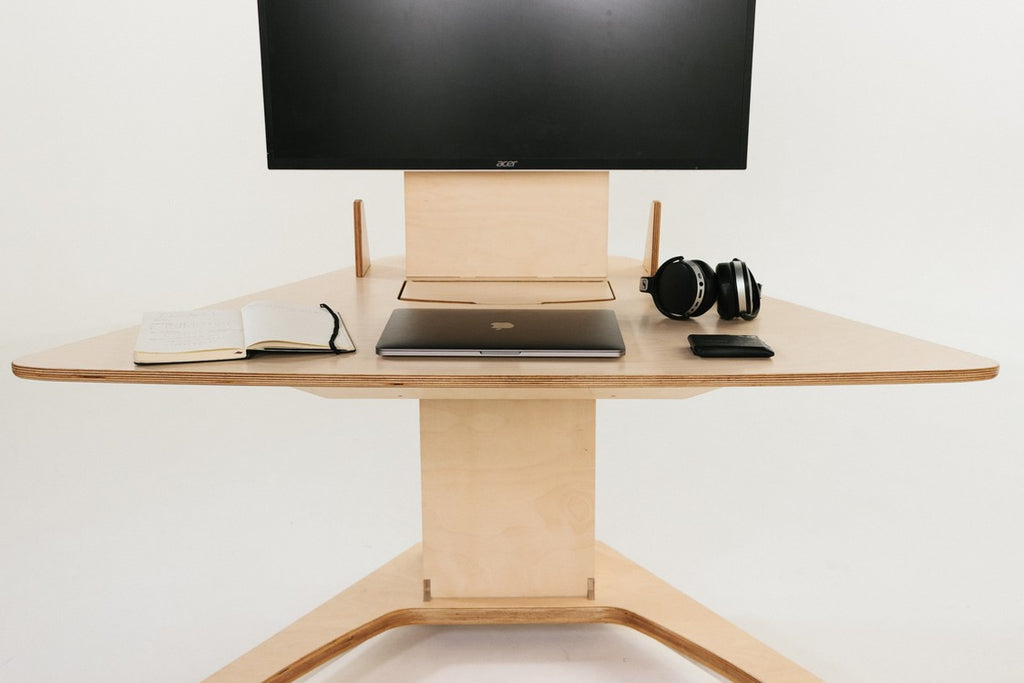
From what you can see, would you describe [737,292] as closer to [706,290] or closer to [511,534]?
[706,290]

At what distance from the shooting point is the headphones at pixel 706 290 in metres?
1.68

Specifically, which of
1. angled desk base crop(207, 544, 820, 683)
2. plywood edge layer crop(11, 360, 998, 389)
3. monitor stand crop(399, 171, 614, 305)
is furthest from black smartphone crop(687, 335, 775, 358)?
angled desk base crop(207, 544, 820, 683)

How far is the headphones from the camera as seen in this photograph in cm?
168

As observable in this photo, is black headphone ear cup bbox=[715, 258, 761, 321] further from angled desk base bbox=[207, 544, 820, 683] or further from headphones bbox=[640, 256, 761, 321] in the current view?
angled desk base bbox=[207, 544, 820, 683]

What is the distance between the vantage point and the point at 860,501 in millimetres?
2688

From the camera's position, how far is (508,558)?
200 centimetres

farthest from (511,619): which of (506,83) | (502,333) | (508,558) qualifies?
(506,83)

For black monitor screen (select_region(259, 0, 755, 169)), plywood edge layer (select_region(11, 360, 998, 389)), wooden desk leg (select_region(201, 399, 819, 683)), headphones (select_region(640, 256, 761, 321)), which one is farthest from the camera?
wooden desk leg (select_region(201, 399, 819, 683))

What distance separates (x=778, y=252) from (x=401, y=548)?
1839mm

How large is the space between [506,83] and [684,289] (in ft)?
1.57

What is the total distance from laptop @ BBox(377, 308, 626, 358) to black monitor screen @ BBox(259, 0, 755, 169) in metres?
0.33

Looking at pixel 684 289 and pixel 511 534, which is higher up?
pixel 684 289

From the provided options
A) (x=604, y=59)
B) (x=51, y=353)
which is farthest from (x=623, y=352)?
(x=51, y=353)

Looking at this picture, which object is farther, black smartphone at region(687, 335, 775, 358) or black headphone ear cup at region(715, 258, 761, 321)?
black headphone ear cup at region(715, 258, 761, 321)
